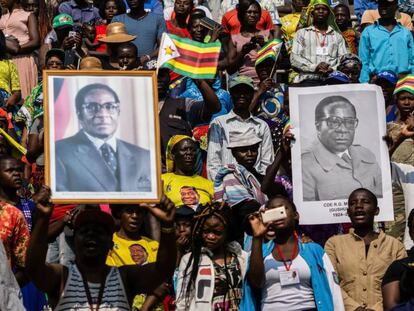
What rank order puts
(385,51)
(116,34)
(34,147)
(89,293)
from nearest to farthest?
(89,293), (34,147), (116,34), (385,51)

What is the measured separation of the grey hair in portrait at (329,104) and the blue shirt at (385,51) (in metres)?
4.16

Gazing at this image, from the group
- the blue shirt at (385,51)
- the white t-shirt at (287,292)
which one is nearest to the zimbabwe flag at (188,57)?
the blue shirt at (385,51)

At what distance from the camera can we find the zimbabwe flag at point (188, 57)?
14281mm

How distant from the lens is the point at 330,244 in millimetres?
12219

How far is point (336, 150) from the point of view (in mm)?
13227

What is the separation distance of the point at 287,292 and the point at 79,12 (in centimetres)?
849

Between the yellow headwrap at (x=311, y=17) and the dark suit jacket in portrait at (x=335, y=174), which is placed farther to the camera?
the yellow headwrap at (x=311, y=17)

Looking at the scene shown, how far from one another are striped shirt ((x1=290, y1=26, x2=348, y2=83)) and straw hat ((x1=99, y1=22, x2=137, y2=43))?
1924 millimetres

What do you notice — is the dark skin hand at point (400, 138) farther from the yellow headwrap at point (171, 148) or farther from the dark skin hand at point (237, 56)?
the dark skin hand at point (237, 56)

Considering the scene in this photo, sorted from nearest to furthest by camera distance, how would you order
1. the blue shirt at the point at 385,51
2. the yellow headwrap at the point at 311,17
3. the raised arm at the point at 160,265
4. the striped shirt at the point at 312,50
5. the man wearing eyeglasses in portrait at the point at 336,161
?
the raised arm at the point at 160,265, the man wearing eyeglasses in portrait at the point at 336,161, the striped shirt at the point at 312,50, the yellow headwrap at the point at 311,17, the blue shirt at the point at 385,51

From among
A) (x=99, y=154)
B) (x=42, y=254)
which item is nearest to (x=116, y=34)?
(x=99, y=154)

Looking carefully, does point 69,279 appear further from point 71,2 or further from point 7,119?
point 71,2

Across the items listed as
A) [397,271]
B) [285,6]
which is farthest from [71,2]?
[397,271]

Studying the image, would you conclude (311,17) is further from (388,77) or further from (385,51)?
(388,77)
